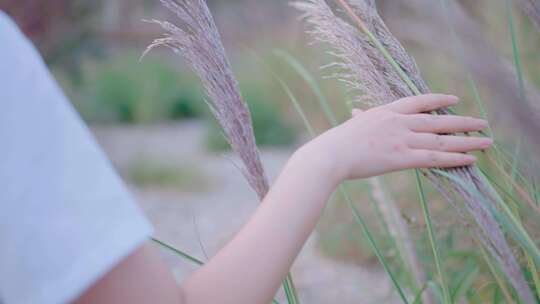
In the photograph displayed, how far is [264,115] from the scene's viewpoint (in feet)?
21.2

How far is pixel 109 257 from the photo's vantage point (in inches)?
26.1

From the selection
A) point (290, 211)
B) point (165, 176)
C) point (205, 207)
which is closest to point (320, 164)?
point (290, 211)

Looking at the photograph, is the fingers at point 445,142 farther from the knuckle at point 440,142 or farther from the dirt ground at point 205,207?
the dirt ground at point 205,207

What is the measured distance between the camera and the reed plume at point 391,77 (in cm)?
91

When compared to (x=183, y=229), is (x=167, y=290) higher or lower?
higher

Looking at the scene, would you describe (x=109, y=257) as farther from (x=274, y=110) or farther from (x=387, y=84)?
(x=274, y=110)

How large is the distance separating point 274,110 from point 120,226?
5956 mm

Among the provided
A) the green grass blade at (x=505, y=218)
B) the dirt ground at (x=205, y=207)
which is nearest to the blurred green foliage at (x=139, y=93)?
the dirt ground at (x=205, y=207)

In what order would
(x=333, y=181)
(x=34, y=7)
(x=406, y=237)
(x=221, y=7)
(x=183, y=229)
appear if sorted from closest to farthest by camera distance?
(x=333, y=181), (x=406, y=237), (x=183, y=229), (x=34, y=7), (x=221, y=7)

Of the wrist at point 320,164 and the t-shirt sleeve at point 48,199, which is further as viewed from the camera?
the wrist at point 320,164

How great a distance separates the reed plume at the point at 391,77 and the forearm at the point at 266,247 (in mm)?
216

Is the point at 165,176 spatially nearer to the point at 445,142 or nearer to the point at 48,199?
the point at 445,142

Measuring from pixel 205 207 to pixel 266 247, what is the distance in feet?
13.0

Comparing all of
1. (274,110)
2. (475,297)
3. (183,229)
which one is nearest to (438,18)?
(475,297)
